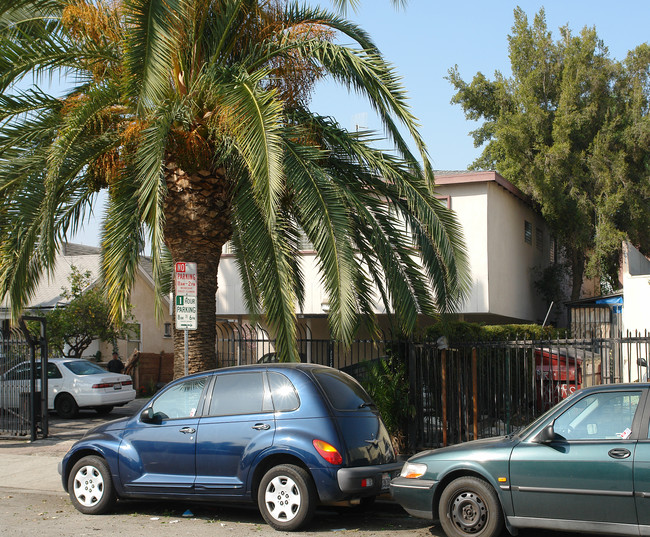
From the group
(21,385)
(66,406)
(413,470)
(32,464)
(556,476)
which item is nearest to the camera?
(556,476)

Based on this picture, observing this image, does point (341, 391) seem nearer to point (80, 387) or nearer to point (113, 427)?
point (113, 427)

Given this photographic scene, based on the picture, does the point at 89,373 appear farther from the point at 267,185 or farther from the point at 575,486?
the point at 575,486

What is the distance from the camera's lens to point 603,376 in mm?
11031

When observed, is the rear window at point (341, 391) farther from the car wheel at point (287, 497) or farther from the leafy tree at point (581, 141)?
the leafy tree at point (581, 141)

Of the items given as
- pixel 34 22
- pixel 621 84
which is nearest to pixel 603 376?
pixel 34 22

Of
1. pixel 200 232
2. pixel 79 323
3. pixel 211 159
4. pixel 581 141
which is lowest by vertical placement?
pixel 79 323

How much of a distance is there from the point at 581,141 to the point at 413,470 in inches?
824

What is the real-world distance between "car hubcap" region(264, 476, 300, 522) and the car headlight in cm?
108

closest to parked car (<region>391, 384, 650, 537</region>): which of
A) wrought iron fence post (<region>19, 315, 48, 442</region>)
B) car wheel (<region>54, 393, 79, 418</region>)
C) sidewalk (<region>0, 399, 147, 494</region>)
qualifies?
sidewalk (<region>0, 399, 147, 494</region>)

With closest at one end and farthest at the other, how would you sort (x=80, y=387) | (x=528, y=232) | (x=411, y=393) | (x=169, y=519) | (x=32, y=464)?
1. (x=169, y=519)
2. (x=411, y=393)
3. (x=32, y=464)
4. (x=80, y=387)
5. (x=528, y=232)

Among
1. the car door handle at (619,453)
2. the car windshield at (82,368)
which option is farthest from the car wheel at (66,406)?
the car door handle at (619,453)

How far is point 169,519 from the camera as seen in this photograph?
8531 millimetres

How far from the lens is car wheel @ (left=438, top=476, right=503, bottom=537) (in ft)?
22.6

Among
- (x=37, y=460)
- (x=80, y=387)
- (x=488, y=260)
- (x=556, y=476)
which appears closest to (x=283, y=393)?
(x=556, y=476)
